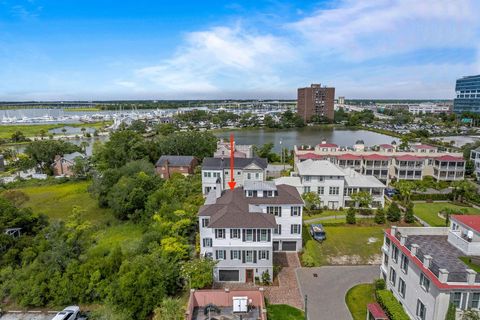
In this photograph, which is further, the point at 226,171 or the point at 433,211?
the point at 226,171

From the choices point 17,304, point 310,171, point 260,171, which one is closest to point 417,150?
point 310,171

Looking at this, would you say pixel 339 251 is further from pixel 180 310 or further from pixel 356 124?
pixel 356 124

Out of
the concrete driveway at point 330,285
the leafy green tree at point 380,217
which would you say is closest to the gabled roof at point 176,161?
the leafy green tree at point 380,217

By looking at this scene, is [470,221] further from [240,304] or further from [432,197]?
[432,197]

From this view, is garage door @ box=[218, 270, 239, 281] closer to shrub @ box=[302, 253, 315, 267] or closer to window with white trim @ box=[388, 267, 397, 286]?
shrub @ box=[302, 253, 315, 267]

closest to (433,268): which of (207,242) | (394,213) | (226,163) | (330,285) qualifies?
(330,285)

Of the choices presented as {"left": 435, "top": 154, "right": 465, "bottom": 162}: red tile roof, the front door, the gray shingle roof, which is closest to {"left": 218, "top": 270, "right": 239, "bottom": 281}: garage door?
the front door
